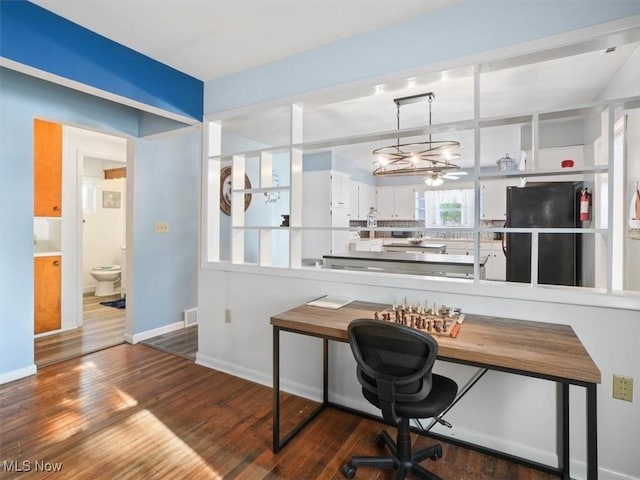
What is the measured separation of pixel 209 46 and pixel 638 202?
10.5 ft

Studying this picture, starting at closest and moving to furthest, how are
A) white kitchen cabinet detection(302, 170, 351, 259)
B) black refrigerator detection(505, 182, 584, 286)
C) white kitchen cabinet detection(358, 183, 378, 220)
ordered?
1. black refrigerator detection(505, 182, 584, 286)
2. white kitchen cabinet detection(302, 170, 351, 259)
3. white kitchen cabinet detection(358, 183, 378, 220)

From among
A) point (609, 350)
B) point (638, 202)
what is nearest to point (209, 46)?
point (609, 350)

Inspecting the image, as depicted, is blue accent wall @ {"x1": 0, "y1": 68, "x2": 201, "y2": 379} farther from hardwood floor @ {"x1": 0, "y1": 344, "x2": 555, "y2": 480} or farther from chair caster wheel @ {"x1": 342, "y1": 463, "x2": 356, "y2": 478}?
chair caster wheel @ {"x1": 342, "y1": 463, "x2": 356, "y2": 478}

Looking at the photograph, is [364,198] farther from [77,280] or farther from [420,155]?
[77,280]

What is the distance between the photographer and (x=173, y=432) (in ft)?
6.80

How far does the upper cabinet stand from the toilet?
2129 mm

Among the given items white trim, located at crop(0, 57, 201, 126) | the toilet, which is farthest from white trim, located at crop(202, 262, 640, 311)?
the toilet

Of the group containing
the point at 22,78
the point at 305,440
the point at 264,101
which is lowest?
the point at 305,440

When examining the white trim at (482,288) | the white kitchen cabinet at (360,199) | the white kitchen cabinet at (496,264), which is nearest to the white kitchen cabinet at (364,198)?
the white kitchen cabinet at (360,199)

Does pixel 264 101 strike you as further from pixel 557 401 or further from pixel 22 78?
pixel 557 401

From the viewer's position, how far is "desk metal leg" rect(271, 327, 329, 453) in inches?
74.9

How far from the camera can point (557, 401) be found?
69.5 inches

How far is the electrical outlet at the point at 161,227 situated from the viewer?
383 centimetres

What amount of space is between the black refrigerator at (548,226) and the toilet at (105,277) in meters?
5.88
